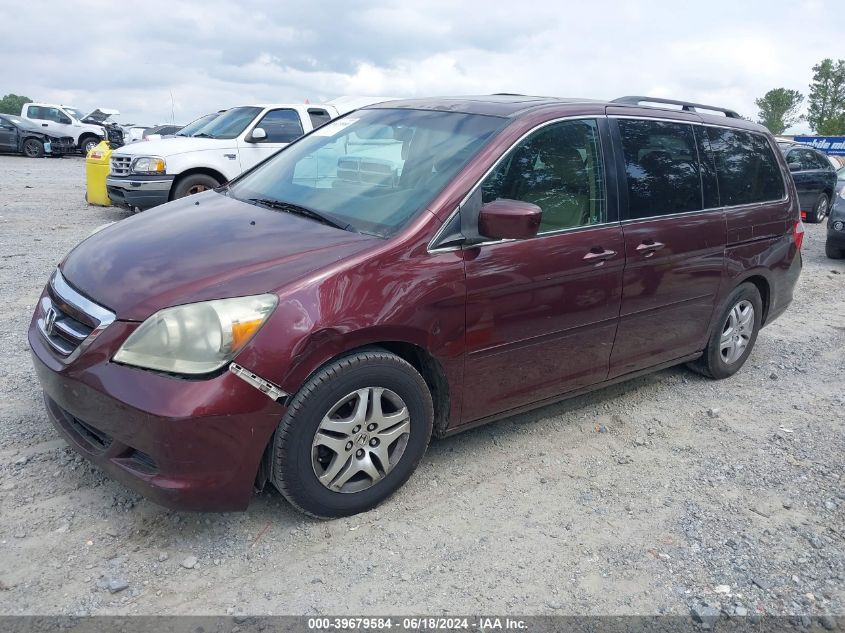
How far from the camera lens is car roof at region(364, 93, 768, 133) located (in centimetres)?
373

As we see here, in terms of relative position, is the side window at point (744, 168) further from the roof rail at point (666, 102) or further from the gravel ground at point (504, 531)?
the gravel ground at point (504, 531)

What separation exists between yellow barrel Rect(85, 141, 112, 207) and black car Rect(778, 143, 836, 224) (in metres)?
12.6

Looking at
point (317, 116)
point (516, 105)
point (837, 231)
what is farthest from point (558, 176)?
point (317, 116)

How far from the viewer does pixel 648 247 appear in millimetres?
3980

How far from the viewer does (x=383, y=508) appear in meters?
3.26

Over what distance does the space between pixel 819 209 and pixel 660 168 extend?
12909 mm

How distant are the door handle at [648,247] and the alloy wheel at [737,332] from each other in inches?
48.1

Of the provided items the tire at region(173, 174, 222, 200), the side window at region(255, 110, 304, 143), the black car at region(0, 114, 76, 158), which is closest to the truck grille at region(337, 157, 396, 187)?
the tire at region(173, 174, 222, 200)

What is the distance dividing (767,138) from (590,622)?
397 centimetres

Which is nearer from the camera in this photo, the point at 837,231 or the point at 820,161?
the point at 837,231

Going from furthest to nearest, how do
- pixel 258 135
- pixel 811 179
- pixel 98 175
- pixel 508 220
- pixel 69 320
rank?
pixel 811 179 → pixel 98 175 → pixel 258 135 → pixel 508 220 → pixel 69 320

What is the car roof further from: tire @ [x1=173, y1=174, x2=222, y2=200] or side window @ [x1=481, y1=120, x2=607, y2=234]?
tire @ [x1=173, y1=174, x2=222, y2=200]

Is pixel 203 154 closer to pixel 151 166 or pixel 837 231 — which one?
pixel 151 166

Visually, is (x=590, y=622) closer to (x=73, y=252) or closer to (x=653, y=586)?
(x=653, y=586)
